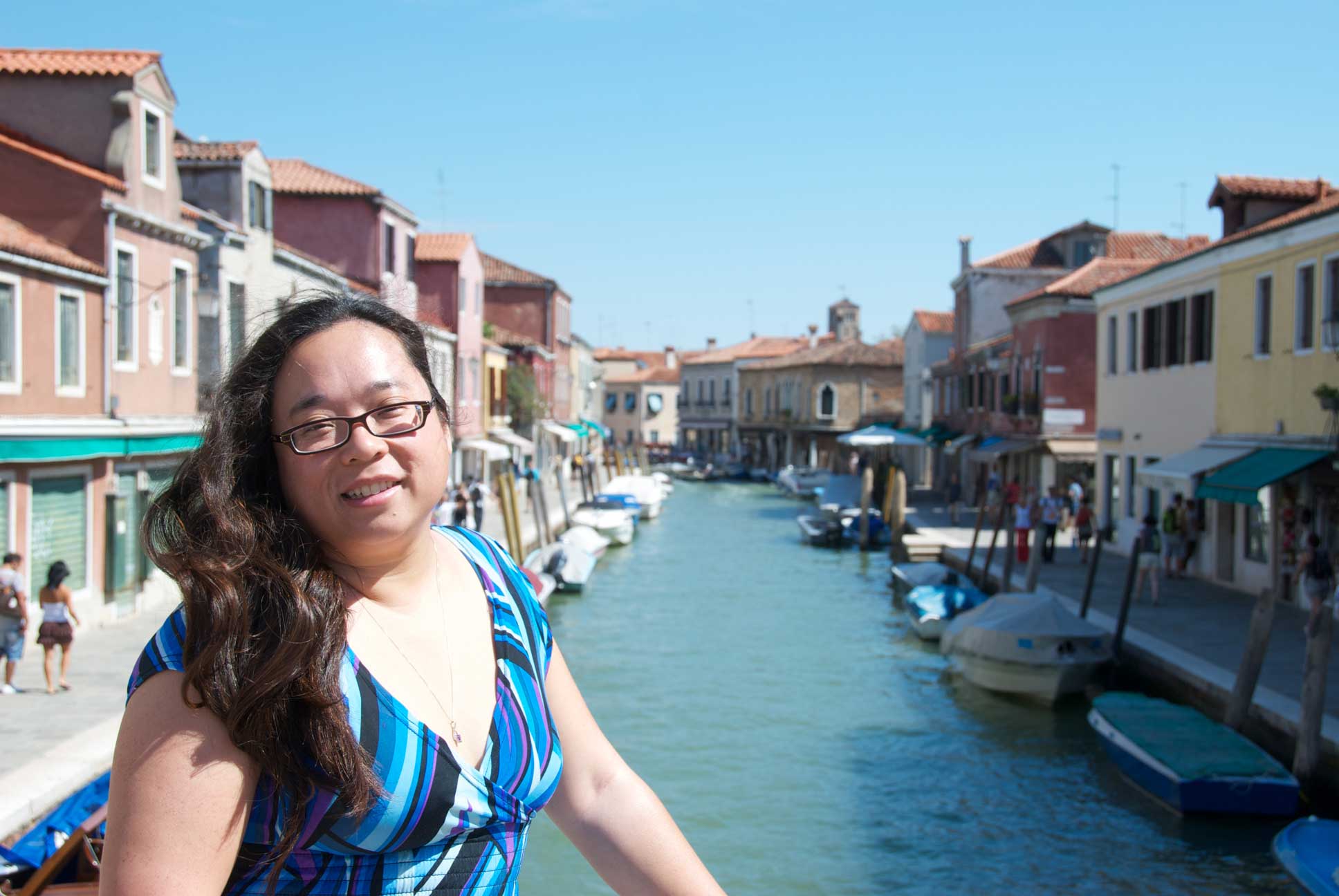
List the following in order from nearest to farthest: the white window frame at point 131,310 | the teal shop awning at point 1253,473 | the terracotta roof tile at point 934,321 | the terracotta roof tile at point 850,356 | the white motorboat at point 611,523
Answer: the white window frame at point 131,310 → the teal shop awning at point 1253,473 → the white motorboat at point 611,523 → the terracotta roof tile at point 934,321 → the terracotta roof tile at point 850,356

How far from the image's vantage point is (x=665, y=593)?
2334 centimetres

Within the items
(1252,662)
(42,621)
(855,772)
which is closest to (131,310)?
(42,621)

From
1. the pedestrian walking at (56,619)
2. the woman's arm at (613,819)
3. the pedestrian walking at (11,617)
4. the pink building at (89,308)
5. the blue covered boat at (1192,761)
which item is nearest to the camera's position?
the woman's arm at (613,819)

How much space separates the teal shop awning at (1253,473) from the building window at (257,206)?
13.6 metres

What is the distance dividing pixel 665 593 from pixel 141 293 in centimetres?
1142

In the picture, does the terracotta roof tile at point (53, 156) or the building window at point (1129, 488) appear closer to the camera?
the terracotta roof tile at point (53, 156)

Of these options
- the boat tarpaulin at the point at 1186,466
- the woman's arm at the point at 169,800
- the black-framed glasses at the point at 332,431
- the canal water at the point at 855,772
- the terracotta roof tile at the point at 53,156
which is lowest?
the canal water at the point at 855,772

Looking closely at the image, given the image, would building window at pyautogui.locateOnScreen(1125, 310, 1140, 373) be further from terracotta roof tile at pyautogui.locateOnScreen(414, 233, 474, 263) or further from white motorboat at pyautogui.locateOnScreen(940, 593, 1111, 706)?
terracotta roof tile at pyautogui.locateOnScreen(414, 233, 474, 263)

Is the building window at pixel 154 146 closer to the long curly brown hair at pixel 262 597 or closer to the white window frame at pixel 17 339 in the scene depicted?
the white window frame at pixel 17 339

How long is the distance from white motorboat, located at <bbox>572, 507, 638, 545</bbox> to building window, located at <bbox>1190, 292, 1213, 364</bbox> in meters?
15.8

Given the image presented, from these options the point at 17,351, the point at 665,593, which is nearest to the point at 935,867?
the point at 17,351

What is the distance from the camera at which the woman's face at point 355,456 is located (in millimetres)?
1499

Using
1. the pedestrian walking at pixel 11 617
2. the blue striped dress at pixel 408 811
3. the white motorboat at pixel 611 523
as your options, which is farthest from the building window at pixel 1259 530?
the white motorboat at pixel 611 523

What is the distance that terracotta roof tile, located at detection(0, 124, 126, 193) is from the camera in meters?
13.5
